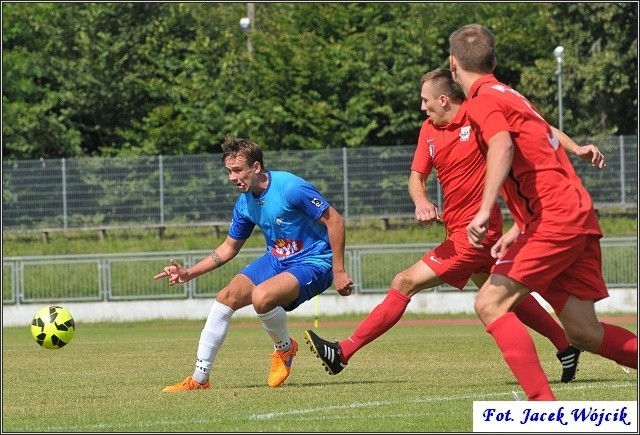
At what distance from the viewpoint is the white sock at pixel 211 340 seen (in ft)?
32.7

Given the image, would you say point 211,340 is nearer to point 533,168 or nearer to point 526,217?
point 526,217

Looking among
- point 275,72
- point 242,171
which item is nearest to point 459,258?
point 242,171

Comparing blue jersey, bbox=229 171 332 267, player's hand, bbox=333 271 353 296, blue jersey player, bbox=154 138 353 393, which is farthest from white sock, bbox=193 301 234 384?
player's hand, bbox=333 271 353 296

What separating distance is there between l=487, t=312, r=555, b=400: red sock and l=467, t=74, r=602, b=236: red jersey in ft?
1.87

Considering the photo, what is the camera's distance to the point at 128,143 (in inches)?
1512

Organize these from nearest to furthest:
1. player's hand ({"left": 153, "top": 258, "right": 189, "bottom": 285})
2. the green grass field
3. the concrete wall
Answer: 1. the green grass field
2. player's hand ({"left": 153, "top": 258, "right": 189, "bottom": 285})
3. the concrete wall

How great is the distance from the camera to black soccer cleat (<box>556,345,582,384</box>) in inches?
384

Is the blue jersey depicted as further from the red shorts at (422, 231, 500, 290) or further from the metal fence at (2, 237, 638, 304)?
the metal fence at (2, 237, 638, 304)

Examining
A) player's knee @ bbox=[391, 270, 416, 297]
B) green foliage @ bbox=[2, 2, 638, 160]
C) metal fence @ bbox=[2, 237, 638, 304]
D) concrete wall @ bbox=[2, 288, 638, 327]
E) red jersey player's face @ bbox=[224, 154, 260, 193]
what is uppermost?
green foliage @ bbox=[2, 2, 638, 160]

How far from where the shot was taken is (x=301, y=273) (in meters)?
10.0

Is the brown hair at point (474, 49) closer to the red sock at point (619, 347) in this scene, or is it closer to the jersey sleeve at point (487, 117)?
the jersey sleeve at point (487, 117)

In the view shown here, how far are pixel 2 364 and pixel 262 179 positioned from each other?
522cm

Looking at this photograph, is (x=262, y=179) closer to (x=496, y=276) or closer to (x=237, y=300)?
(x=237, y=300)

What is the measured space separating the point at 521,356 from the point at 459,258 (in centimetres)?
280
